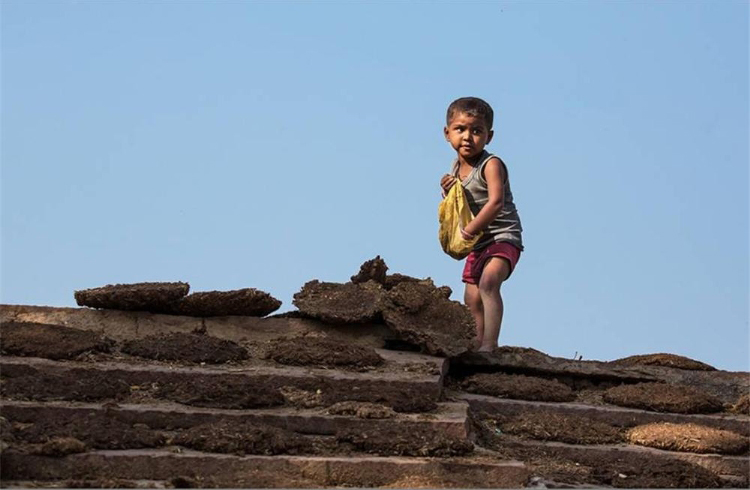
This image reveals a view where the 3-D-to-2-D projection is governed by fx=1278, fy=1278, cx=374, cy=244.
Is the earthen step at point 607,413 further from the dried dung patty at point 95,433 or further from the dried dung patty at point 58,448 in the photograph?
the dried dung patty at point 58,448

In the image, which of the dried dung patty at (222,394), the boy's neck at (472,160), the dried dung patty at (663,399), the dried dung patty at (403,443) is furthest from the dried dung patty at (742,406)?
the dried dung patty at (222,394)

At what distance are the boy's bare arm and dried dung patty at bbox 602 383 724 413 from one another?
148 centimetres

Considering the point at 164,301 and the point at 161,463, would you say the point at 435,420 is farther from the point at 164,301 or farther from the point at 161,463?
the point at 164,301

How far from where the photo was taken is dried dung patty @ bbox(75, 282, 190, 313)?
8969mm

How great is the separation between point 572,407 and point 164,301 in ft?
9.65

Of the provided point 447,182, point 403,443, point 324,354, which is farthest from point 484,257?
point 403,443

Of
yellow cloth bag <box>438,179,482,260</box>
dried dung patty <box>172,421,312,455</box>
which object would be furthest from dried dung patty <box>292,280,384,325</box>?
dried dung patty <box>172,421,312,455</box>

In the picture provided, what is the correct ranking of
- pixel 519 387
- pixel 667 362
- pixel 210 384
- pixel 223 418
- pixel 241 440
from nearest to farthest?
pixel 241 440, pixel 223 418, pixel 210 384, pixel 519 387, pixel 667 362

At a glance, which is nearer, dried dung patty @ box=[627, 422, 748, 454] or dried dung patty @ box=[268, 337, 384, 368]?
dried dung patty @ box=[627, 422, 748, 454]

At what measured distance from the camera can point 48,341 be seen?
8.34m

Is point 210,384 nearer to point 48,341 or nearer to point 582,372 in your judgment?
point 48,341

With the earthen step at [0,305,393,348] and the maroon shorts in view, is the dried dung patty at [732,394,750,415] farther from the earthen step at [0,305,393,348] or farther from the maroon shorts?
the earthen step at [0,305,393,348]

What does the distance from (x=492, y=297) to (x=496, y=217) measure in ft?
1.92

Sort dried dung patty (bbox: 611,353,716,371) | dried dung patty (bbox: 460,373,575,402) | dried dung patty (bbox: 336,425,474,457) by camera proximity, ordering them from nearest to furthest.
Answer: dried dung patty (bbox: 336,425,474,457) → dried dung patty (bbox: 460,373,575,402) → dried dung patty (bbox: 611,353,716,371)
